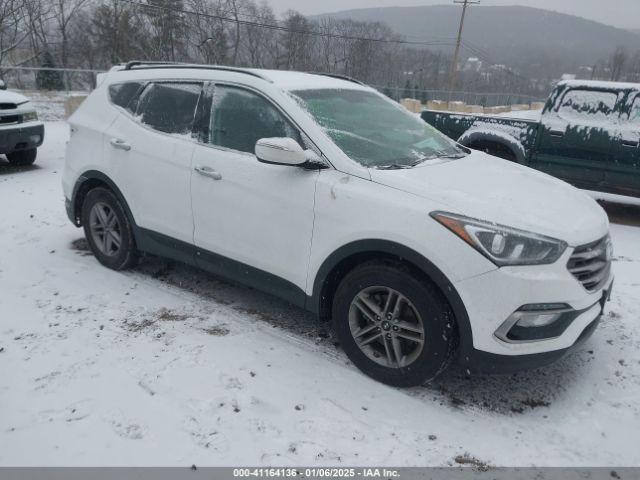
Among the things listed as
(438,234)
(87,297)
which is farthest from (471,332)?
(87,297)

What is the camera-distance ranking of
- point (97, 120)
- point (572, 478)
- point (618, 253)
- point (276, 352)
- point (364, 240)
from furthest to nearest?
point (618, 253)
point (97, 120)
point (276, 352)
point (364, 240)
point (572, 478)

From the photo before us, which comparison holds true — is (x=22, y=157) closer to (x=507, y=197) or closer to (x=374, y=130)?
(x=374, y=130)

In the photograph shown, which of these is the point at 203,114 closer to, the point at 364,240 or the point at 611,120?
the point at 364,240

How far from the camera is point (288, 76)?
372cm

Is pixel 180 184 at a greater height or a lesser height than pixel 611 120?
lesser

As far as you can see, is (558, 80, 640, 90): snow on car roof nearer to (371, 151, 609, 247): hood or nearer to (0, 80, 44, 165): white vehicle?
(371, 151, 609, 247): hood

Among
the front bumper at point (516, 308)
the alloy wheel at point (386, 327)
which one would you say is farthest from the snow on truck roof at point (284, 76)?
the front bumper at point (516, 308)

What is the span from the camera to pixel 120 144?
407cm

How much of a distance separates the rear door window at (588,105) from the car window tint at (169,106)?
587cm

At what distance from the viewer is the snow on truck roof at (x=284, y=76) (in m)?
3.51

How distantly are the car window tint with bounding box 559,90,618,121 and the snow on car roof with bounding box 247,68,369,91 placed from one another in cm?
463

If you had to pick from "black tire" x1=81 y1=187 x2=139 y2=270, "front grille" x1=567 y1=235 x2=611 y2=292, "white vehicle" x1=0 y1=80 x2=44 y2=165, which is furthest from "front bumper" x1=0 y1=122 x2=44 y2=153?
"front grille" x1=567 y1=235 x2=611 y2=292

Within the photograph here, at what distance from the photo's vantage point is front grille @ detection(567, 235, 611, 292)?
261cm

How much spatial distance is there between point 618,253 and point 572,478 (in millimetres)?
3870
